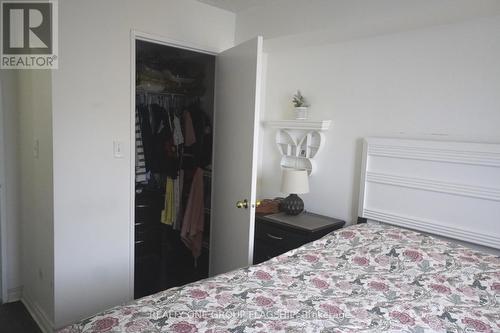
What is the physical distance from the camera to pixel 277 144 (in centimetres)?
313

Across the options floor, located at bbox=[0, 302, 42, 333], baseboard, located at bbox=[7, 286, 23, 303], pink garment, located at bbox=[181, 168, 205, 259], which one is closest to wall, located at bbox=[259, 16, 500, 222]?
pink garment, located at bbox=[181, 168, 205, 259]

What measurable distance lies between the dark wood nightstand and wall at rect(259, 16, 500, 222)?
8.3 inches

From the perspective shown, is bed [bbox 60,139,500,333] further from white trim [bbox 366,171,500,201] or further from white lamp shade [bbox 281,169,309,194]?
white lamp shade [bbox 281,169,309,194]

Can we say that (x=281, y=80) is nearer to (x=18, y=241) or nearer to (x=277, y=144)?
(x=277, y=144)

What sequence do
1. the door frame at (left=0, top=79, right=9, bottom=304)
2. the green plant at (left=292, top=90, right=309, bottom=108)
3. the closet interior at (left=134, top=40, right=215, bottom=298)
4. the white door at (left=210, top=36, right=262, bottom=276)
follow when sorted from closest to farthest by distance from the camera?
1. the white door at (left=210, top=36, right=262, bottom=276)
2. the door frame at (left=0, top=79, right=9, bottom=304)
3. the green plant at (left=292, top=90, right=309, bottom=108)
4. the closet interior at (left=134, top=40, right=215, bottom=298)

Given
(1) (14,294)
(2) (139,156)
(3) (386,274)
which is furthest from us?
(2) (139,156)

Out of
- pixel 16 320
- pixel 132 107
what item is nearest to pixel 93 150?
pixel 132 107

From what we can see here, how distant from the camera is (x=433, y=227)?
7.34 feet

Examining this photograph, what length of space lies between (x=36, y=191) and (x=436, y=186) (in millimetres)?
2659

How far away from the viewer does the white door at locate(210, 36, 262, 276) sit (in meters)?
2.30

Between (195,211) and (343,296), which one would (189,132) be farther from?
(343,296)

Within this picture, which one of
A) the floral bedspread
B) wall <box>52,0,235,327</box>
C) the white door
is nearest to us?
the floral bedspread

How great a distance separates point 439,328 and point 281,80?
2.34 metres

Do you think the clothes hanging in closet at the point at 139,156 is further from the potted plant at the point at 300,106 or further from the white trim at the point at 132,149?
the potted plant at the point at 300,106
